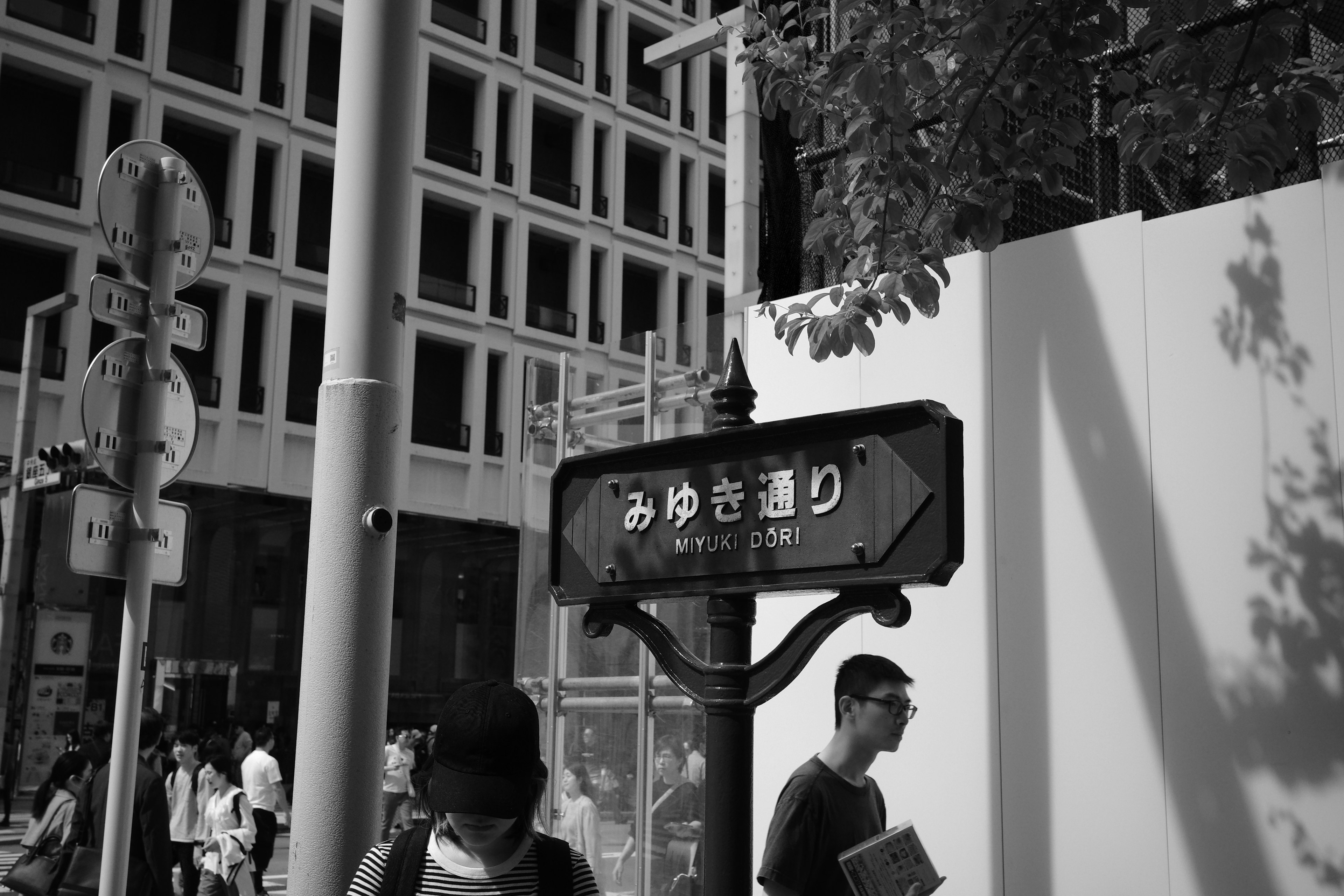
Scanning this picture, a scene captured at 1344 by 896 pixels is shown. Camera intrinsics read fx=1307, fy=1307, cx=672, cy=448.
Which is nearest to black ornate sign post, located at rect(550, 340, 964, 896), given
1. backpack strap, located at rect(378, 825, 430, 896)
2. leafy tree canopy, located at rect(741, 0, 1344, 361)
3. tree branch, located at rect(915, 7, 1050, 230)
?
backpack strap, located at rect(378, 825, 430, 896)

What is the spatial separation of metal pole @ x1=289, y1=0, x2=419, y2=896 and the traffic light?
5.31m

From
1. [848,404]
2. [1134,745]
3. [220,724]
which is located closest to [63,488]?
[220,724]

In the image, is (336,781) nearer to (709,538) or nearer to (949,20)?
(709,538)

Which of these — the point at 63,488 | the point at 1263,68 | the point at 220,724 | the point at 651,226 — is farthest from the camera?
the point at 651,226

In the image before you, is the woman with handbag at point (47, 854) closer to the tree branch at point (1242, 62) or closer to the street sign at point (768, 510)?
the street sign at point (768, 510)

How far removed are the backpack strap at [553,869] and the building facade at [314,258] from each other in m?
19.9

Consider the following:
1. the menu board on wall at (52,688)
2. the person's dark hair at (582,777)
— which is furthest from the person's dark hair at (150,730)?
the menu board on wall at (52,688)

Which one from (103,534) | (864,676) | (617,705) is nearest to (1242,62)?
(864,676)

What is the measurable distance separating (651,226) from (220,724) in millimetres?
15877

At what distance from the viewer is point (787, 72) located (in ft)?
17.0

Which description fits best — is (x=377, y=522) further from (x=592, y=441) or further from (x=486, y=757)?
(x=592, y=441)

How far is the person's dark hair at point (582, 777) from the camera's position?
6945 millimetres

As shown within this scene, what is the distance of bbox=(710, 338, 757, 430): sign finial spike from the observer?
3.38 metres

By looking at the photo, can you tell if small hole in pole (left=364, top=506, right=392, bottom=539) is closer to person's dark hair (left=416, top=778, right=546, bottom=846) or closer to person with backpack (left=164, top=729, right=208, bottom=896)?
person's dark hair (left=416, top=778, right=546, bottom=846)
